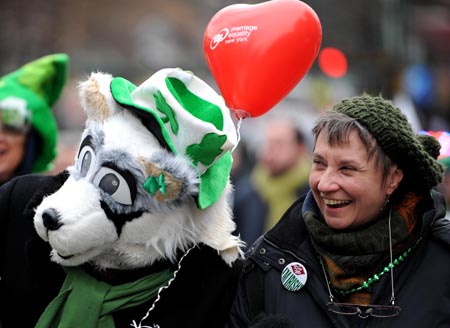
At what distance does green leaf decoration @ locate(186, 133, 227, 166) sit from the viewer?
11.1 ft

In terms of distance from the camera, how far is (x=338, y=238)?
3484mm

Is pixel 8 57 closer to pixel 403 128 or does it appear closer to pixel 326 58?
pixel 326 58

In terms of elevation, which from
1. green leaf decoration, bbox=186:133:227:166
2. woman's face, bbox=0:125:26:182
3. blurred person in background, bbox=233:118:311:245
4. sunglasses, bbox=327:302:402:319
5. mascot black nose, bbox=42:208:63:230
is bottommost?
blurred person in background, bbox=233:118:311:245

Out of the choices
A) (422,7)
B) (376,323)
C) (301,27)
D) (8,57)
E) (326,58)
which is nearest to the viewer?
(376,323)

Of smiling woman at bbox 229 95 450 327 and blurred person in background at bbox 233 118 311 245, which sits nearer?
smiling woman at bbox 229 95 450 327

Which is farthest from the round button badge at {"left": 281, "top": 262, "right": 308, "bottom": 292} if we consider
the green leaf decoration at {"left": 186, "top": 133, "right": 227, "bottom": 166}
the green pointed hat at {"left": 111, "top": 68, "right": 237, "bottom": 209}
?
the green leaf decoration at {"left": 186, "top": 133, "right": 227, "bottom": 166}

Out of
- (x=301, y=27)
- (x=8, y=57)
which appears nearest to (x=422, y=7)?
(x=8, y=57)

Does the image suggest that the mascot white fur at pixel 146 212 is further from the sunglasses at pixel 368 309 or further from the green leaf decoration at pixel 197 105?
the sunglasses at pixel 368 309

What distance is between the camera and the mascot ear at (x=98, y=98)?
3494 mm

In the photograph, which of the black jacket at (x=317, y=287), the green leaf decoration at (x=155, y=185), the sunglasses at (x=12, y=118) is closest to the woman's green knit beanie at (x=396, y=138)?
the black jacket at (x=317, y=287)

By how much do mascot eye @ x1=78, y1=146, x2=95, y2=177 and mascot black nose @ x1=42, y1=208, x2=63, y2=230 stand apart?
201 mm

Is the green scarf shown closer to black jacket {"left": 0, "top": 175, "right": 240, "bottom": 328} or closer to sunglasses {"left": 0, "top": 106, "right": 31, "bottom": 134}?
black jacket {"left": 0, "top": 175, "right": 240, "bottom": 328}

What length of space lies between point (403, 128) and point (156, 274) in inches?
42.6

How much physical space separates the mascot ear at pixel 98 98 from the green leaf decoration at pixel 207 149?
0.34m
